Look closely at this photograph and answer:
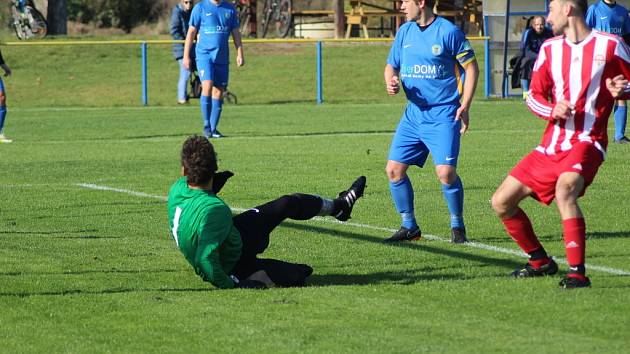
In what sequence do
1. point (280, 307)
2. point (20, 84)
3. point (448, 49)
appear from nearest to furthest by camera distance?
1. point (280, 307)
2. point (448, 49)
3. point (20, 84)

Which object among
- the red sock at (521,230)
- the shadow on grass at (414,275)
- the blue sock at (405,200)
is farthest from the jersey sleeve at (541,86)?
the blue sock at (405,200)

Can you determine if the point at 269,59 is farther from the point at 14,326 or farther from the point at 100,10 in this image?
the point at 14,326

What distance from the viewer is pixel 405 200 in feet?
32.6

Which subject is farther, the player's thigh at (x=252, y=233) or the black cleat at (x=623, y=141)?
the black cleat at (x=623, y=141)

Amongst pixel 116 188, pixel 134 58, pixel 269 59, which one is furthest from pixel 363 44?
pixel 116 188

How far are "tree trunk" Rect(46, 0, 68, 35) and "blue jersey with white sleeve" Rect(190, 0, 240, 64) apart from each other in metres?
25.5

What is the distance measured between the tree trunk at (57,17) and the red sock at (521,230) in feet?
124

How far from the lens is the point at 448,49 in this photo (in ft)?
31.7

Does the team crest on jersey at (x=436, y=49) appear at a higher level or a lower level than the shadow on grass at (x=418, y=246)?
higher

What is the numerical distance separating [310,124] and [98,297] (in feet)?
51.6

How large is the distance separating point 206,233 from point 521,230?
6.45 feet

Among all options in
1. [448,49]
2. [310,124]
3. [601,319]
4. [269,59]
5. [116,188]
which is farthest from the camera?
[269,59]

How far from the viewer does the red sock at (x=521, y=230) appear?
25.8 feet

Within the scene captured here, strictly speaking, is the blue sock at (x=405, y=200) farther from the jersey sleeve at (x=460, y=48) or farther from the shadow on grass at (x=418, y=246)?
the jersey sleeve at (x=460, y=48)
